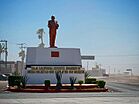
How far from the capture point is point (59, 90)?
32094 millimetres

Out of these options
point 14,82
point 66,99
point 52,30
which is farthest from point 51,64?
point 66,99

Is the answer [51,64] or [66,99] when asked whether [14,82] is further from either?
[66,99]

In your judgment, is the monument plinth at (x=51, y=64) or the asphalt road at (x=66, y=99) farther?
the monument plinth at (x=51, y=64)

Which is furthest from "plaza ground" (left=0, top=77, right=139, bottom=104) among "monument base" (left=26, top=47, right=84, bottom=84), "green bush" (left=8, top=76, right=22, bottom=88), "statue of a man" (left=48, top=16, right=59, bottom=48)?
"statue of a man" (left=48, top=16, right=59, bottom=48)

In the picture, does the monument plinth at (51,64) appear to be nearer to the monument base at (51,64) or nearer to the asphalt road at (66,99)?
the monument base at (51,64)

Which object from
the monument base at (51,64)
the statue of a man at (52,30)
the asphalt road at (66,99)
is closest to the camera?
the asphalt road at (66,99)

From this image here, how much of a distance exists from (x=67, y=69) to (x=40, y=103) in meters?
21.9

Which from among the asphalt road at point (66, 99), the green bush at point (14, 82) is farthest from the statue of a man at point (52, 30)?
the asphalt road at point (66, 99)

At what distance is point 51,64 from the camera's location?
1601 inches

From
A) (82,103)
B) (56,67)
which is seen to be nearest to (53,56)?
(56,67)

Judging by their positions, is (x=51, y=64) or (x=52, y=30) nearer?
(x=51, y=64)

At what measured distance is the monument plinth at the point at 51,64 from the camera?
3953 centimetres

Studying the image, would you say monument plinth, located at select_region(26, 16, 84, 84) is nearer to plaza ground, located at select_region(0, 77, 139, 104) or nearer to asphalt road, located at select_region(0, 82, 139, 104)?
plaza ground, located at select_region(0, 77, 139, 104)

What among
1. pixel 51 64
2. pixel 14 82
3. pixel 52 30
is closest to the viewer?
pixel 14 82
